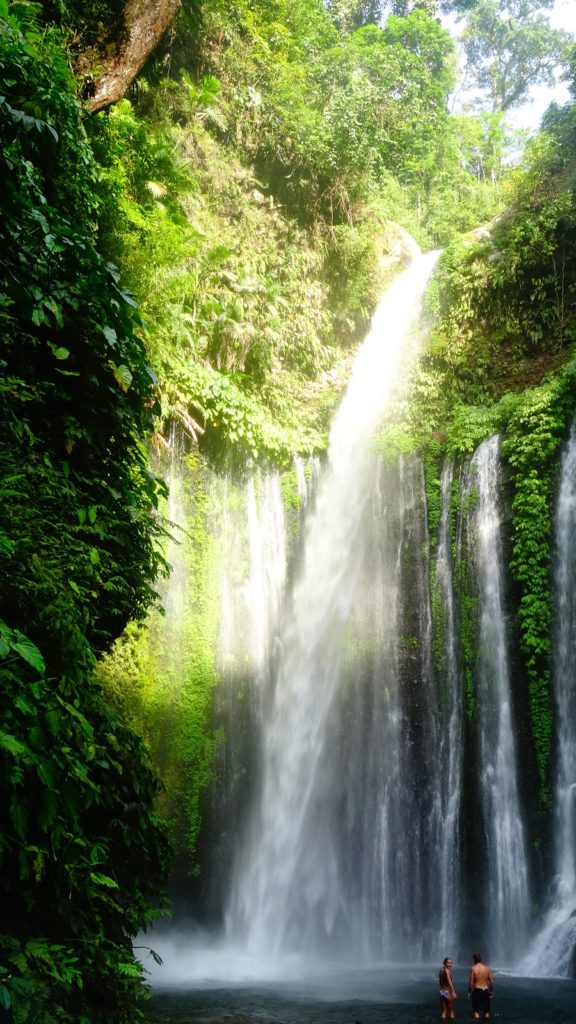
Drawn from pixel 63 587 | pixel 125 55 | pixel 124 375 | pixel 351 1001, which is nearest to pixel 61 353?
pixel 124 375

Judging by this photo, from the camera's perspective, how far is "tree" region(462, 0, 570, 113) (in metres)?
31.1

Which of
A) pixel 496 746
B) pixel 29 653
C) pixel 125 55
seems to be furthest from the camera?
pixel 496 746

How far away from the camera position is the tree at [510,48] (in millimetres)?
31062

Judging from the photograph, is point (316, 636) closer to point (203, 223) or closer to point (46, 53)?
point (203, 223)

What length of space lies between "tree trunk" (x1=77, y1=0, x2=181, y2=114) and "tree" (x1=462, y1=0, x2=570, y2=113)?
87.8 feet

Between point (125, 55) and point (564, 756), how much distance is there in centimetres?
→ 1136

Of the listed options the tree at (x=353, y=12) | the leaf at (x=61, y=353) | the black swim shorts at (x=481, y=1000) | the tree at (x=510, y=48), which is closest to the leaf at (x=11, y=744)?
the leaf at (x=61, y=353)

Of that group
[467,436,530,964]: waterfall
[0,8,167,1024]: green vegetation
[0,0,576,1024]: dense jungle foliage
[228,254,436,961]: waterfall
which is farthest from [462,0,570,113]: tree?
[0,8,167,1024]: green vegetation

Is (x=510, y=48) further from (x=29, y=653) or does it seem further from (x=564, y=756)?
(x=29, y=653)

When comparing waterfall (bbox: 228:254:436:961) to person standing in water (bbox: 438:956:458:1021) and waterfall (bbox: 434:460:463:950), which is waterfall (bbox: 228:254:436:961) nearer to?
waterfall (bbox: 434:460:463:950)

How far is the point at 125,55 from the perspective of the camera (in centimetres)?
930

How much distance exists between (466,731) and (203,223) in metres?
10.3

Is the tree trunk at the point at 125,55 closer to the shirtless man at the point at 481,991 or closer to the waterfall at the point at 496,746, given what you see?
the waterfall at the point at 496,746

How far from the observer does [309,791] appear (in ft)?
36.3
